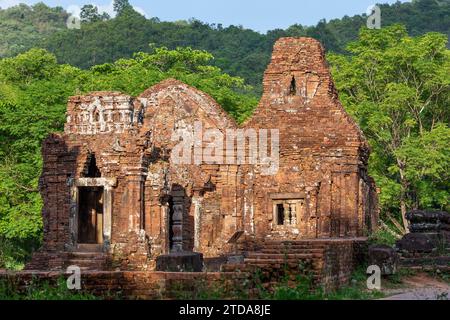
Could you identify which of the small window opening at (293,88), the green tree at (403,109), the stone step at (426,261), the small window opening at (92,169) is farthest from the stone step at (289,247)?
the green tree at (403,109)

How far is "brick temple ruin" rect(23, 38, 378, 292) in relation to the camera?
880 inches

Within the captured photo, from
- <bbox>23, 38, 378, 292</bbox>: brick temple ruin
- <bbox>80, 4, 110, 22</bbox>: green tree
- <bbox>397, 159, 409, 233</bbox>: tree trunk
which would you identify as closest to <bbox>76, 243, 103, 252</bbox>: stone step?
<bbox>23, 38, 378, 292</bbox>: brick temple ruin

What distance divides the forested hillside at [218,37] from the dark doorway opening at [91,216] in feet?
108

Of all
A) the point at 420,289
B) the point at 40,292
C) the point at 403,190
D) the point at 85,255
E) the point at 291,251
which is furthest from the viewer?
the point at 403,190

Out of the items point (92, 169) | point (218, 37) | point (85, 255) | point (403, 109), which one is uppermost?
point (218, 37)

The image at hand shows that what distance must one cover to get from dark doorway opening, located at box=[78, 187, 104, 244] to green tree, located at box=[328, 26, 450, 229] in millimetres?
14112

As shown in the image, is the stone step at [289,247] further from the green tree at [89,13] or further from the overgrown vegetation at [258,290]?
the green tree at [89,13]

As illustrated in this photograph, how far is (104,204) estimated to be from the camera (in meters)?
22.6

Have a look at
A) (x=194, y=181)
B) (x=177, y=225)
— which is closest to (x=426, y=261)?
(x=194, y=181)

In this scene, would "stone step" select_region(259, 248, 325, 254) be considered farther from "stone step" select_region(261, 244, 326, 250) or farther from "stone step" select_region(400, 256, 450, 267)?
"stone step" select_region(400, 256, 450, 267)

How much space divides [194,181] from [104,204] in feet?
9.52

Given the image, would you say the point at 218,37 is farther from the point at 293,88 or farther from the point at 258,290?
the point at 258,290

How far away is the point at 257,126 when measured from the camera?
25094mm
